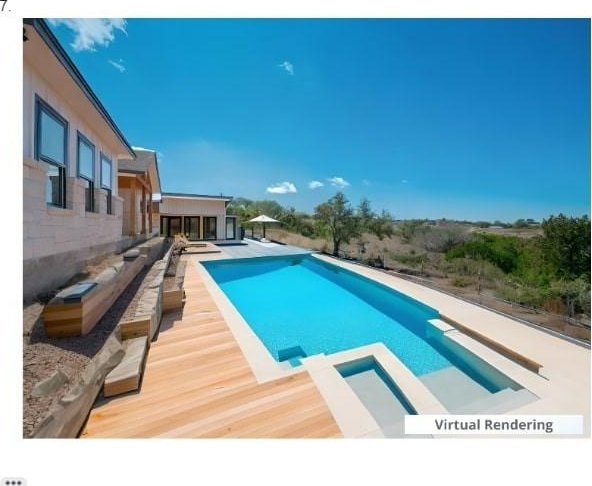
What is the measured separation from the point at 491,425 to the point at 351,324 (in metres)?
2.87

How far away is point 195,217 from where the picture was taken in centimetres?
1659

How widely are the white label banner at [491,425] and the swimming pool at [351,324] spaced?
0.55m

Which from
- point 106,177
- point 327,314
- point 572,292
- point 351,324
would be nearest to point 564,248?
point 572,292

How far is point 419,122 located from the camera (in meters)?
3.68

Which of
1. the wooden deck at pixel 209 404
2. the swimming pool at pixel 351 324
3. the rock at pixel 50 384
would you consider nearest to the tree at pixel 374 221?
the swimming pool at pixel 351 324

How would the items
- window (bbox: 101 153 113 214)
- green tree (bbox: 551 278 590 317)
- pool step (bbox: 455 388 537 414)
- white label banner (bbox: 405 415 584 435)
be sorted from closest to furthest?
1. white label banner (bbox: 405 415 584 435)
2. pool step (bbox: 455 388 537 414)
3. green tree (bbox: 551 278 590 317)
4. window (bbox: 101 153 113 214)

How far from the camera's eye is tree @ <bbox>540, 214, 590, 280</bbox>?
153 inches

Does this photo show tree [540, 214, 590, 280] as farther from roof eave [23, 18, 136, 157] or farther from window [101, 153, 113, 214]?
window [101, 153, 113, 214]

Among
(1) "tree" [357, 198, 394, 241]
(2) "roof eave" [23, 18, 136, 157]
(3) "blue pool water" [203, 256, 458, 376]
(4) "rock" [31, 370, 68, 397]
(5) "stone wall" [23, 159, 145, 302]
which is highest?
(2) "roof eave" [23, 18, 136, 157]

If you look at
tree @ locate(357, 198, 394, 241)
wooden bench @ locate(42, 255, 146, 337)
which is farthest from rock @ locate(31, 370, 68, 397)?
tree @ locate(357, 198, 394, 241)

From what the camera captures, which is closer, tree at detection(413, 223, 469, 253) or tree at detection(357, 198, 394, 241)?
tree at detection(413, 223, 469, 253)

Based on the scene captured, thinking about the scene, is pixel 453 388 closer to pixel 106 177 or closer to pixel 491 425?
pixel 491 425
